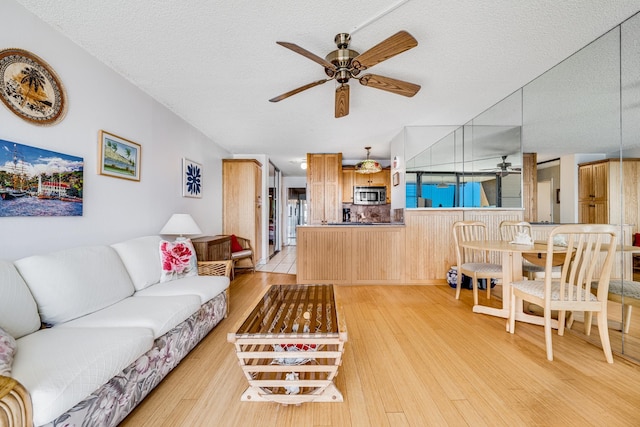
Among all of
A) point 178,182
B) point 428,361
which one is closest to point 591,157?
point 428,361

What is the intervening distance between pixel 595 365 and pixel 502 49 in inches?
98.2

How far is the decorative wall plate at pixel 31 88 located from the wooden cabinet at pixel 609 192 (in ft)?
14.1

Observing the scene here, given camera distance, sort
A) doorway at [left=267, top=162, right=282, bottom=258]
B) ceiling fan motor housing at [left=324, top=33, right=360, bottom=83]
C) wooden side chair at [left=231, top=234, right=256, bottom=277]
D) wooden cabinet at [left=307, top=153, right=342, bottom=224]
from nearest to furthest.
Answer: ceiling fan motor housing at [left=324, top=33, right=360, bottom=83] < wooden side chair at [left=231, top=234, right=256, bottom=277] < wooden cabinet at [left=307, top=153, right=342, bottom=224] < doorway at [left=267, top=162, right=282, bottom=258]

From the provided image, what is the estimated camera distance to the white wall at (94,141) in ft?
5.91

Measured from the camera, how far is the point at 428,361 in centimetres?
199

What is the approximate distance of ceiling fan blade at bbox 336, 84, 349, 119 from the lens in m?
2.39

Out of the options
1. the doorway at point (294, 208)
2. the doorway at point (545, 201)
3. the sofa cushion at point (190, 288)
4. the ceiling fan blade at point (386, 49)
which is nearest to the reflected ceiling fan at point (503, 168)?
the doorway at point (545, 201)

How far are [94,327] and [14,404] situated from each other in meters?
0.75

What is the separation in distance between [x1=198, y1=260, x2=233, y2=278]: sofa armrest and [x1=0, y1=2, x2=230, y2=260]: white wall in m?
0.74

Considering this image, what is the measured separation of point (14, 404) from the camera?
894mm

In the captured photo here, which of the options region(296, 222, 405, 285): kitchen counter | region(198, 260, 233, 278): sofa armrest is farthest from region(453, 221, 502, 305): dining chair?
region(198, 260, 233, 278): sofa armrest

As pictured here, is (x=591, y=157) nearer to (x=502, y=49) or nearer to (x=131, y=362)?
(x=502, y=49)

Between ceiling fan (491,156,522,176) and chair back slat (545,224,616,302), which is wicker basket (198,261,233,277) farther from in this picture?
ceiling fan (491,156,522,176)

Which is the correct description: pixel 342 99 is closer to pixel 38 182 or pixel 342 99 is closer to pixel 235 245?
pixel 38 182
